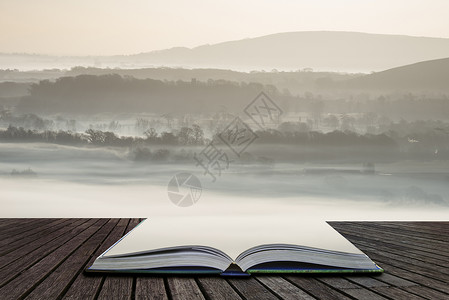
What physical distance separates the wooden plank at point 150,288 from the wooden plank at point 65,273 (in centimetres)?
25

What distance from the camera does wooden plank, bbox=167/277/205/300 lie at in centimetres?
171

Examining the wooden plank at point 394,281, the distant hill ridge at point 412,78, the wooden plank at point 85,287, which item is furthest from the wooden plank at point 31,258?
the distant hill ridge at point 412,78

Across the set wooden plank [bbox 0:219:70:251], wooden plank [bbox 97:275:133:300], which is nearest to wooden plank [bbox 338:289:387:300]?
wooden plank [bbox 97:275:133:300]

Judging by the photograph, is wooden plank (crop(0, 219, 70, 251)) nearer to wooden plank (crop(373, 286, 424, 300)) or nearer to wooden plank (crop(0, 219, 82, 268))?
wooden plank (crop(0, 219, 82, 268))

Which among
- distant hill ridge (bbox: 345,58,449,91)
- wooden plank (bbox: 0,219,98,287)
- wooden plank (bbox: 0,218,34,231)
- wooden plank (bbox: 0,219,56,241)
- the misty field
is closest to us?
wooden plank (bbox: 0,219,98,287)

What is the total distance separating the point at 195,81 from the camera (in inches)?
284

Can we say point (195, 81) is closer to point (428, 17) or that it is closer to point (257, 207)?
point (257, 207)

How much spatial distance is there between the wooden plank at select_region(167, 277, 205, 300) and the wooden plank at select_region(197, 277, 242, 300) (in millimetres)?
21

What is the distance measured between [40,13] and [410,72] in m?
4.81

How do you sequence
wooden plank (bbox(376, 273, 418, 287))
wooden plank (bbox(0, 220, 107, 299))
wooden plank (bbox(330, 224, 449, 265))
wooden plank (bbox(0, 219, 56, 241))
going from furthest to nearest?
wooden plank (bbox(0, 219, 56, 241))
wooden plank (bbox(330, 224, 449, 265))
wooden plank (bbox(376, 273, 418, 287))
wooden plank (bbox(0, 220, 107, 299))

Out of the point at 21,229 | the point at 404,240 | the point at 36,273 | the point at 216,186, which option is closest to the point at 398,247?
the point at 404,240

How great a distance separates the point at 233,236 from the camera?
387 centimetres

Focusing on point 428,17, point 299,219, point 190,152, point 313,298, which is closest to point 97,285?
point 313,298

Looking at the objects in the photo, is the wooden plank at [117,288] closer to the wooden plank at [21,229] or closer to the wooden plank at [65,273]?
the wooden plank at [65,273]
